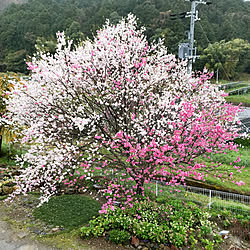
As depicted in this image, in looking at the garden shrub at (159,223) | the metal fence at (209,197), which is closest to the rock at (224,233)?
the garden shrub at (159,223)

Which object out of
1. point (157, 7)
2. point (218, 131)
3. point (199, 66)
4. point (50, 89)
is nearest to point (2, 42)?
point (157, 7)

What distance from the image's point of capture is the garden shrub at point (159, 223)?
6.56 metres

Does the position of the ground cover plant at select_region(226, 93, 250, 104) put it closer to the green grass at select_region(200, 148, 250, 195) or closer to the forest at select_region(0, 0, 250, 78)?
the forest at select_region(0, 0, 250, 78)

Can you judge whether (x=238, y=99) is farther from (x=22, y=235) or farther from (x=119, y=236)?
(x=22, y=235)

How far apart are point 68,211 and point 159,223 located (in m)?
3.13

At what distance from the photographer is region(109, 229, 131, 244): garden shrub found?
6.44 m

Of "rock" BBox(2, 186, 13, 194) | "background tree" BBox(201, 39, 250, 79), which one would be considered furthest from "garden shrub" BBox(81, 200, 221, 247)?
"background tree" BBox(201, 39, 250, 79)

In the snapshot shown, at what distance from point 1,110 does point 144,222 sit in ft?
30.1

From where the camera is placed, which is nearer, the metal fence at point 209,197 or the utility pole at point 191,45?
the metal fence at point 209,197

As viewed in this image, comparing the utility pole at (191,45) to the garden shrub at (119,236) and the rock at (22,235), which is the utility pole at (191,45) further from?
the rock at (22,235)

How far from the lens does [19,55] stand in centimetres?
5269

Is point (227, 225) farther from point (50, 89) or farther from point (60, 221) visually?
point (50, 89)

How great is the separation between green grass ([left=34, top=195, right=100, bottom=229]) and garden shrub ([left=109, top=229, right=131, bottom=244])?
1266mm

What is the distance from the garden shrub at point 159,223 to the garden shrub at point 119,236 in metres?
0.26
